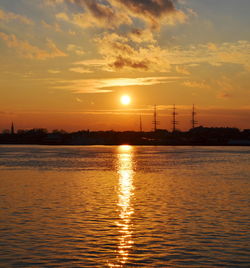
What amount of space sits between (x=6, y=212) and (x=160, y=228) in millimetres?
11137

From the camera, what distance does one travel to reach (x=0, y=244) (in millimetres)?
21125

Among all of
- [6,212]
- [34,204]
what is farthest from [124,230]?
[34,204]

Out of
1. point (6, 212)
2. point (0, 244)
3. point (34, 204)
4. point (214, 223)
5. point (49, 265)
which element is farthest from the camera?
point (34, 204)

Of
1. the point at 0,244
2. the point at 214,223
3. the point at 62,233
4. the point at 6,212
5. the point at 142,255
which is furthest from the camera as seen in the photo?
the point at 6,212

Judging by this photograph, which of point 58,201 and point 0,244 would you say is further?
point 58,201

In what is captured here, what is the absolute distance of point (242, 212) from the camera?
99.8ft

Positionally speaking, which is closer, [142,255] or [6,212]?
[142,255]

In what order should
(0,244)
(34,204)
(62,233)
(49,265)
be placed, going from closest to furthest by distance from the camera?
(49,265) → (0,244) → (62,233) → (34,204)

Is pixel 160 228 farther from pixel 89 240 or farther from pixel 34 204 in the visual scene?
pixel 34 204

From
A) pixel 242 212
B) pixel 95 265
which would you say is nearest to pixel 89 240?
pixel 95 265

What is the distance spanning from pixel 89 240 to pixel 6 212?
10068 mm

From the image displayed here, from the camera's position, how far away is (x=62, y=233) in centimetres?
2394

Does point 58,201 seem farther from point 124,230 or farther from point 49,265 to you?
point 49,265

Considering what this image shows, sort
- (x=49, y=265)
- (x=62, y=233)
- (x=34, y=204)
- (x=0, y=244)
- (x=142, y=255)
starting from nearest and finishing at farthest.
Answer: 1. (x=49, y=265)
2. (x=142, y=255)
3. (x=0, y=244)
4. (x=62, y=233)
5. (x=34, y=204)
